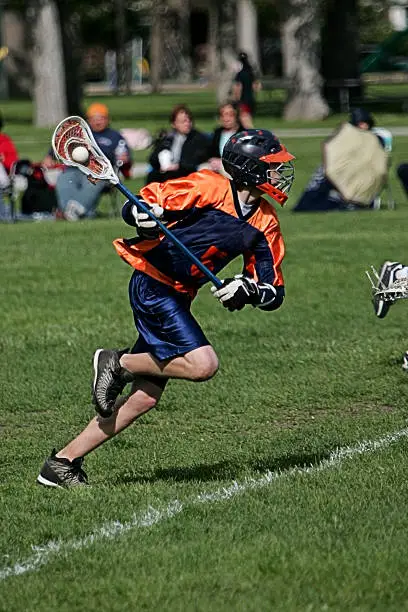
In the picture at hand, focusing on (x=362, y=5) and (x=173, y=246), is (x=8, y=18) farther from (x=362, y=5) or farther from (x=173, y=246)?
(x=173, y=246)

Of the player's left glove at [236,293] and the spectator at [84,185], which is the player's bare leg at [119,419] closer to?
the player's left glove at [236,293]

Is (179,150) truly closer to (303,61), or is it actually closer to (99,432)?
(99,432)

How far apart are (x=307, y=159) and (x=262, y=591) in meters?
23.0

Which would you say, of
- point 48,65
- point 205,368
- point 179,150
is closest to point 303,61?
point 48,65

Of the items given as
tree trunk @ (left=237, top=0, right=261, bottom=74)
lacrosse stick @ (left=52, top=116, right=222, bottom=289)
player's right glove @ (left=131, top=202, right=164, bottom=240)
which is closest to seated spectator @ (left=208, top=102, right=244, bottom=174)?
lacrosse stick @ (left=52, top=116, right=222, bottom=289)

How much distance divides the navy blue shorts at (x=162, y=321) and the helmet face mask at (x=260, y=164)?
648mm

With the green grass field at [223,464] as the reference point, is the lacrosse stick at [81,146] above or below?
above

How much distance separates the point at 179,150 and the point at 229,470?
11.2 m

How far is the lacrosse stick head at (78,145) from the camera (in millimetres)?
7035

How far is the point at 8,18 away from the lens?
236 ft

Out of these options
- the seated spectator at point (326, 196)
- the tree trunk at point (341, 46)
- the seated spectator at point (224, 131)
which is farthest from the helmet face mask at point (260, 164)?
the tree trunk at point (341, 46)

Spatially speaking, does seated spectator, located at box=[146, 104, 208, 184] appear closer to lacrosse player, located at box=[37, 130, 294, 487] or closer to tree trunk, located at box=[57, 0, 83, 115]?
lacrosse player, located at box=[37, 130, 294, 487]

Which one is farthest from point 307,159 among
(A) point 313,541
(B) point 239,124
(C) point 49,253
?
(A) point 313,541

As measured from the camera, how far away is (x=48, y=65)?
125ft
